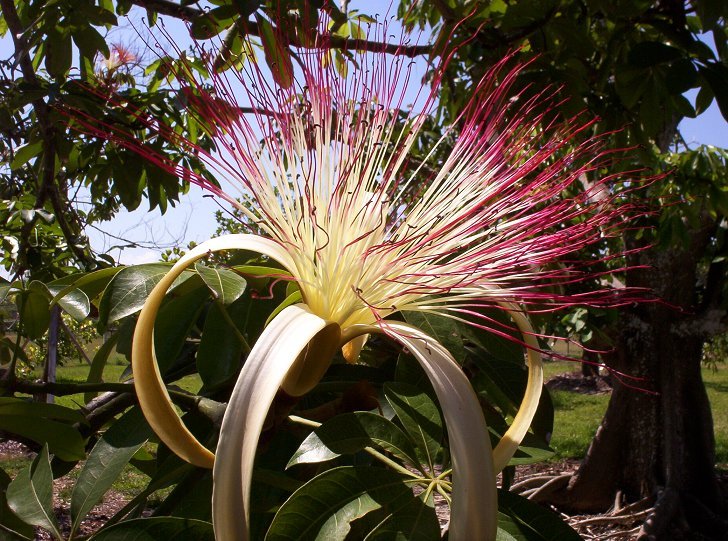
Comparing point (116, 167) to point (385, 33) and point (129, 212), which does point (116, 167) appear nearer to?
point (129, 212)

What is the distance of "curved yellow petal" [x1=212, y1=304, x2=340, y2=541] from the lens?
0.41m

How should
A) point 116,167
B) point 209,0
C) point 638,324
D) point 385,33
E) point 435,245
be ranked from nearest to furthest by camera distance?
point 435,245, point 385,33, point 209,0, point 116,167, point 638,324

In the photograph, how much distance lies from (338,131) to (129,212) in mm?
1377

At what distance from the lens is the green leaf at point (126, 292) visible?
71 cm

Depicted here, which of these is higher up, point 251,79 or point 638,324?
point 638,324

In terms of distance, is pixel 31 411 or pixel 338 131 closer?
pixel 31 411

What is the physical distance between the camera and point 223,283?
2.38 feet

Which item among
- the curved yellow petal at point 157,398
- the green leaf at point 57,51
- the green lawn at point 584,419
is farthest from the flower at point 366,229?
the green lawn at point 584,419

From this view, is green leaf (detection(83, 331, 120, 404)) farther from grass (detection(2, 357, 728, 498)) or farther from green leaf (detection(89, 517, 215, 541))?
grass (detection(2, 357, 728, 498))

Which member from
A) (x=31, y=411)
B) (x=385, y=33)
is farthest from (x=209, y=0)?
(x=31, y=411)

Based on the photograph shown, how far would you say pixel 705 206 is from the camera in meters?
2.97

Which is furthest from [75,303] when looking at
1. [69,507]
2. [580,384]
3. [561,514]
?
[580,384]

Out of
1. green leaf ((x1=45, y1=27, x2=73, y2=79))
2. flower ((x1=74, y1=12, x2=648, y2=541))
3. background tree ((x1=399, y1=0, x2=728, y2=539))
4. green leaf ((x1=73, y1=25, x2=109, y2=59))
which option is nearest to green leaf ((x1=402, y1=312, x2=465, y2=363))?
flower ((x1=74, y1=12, x2=648, y2=541))

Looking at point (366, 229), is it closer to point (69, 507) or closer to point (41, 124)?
point (41, 124)
